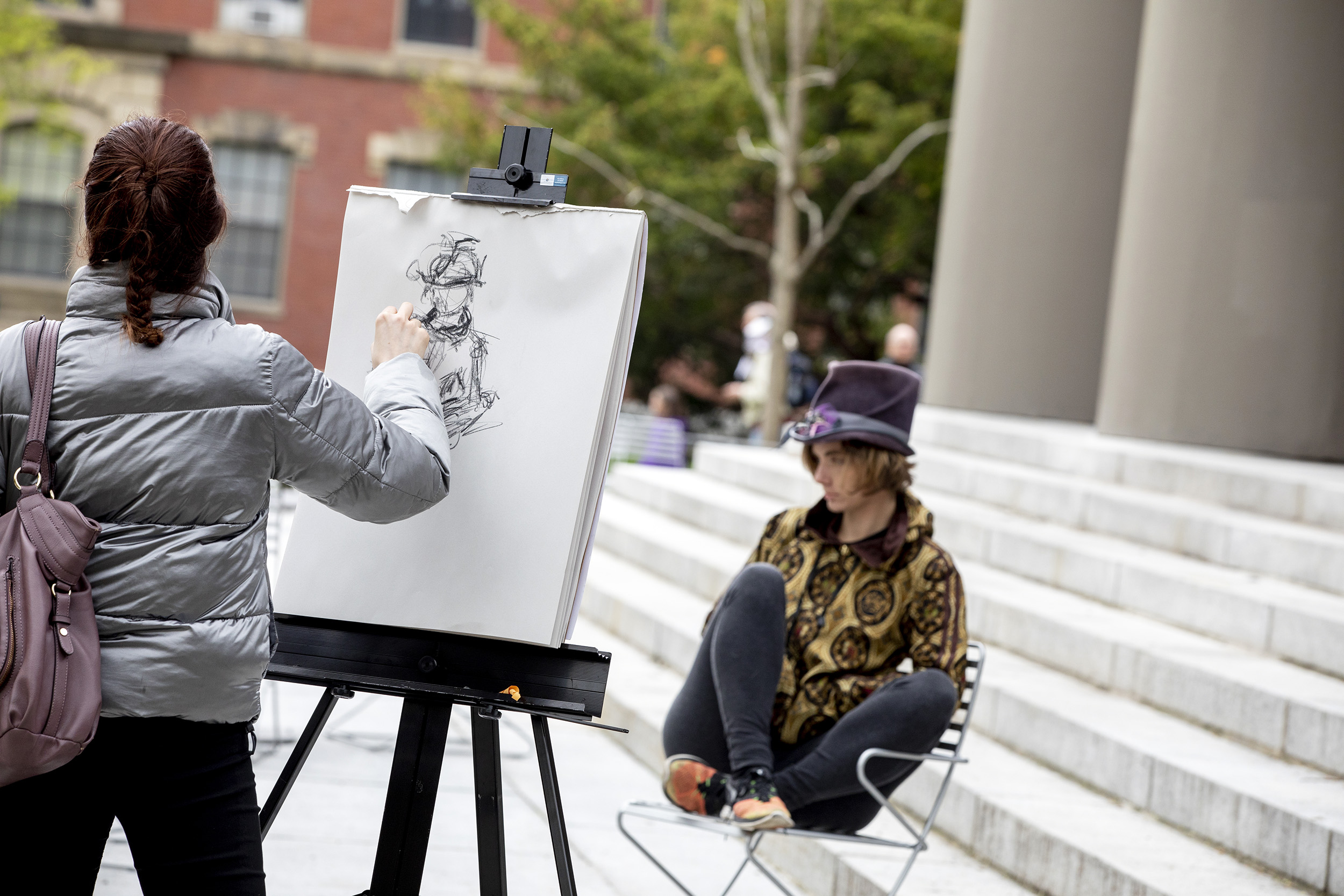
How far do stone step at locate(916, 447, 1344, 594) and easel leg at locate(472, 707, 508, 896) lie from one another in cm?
379

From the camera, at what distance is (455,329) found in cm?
284

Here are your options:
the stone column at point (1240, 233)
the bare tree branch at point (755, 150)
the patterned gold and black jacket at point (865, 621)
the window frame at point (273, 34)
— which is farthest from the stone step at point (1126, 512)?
the window frame at point (273, 34)

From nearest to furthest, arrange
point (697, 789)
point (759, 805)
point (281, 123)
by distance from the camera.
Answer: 1. point (759, 805)
2. point (697, 789)
3. point (281, 123)

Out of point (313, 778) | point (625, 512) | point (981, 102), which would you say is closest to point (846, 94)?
point (981, 102)

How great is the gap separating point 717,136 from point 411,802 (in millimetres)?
14533

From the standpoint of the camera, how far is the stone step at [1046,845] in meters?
3.77

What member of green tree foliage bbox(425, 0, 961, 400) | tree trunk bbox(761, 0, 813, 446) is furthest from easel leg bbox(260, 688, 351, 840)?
green tree foliage bbox(425, 0, 961, 400)

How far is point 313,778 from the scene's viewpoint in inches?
203

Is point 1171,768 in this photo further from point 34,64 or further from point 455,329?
point 34,64

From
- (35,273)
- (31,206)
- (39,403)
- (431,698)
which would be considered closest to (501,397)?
(431,698)

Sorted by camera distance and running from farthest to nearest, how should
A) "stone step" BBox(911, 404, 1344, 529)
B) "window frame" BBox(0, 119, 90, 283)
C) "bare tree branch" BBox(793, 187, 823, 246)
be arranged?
"window frame" BBox(0, 119, 90, 283), "bare tree branch" BBox(793, 187, 823, 246), "stone step" BBox(911, 404, 1344, 529)

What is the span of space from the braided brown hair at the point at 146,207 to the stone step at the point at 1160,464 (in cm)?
512

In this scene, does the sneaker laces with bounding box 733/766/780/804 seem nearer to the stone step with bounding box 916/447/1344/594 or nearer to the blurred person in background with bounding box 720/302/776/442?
the stone step with bounding box 916/447/1344/594

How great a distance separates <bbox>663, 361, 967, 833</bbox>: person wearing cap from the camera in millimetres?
3545
